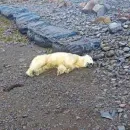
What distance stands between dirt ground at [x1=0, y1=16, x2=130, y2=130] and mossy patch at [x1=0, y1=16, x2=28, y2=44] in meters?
1.45

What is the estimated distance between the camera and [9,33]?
25.2 feet

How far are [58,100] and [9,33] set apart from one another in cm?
332

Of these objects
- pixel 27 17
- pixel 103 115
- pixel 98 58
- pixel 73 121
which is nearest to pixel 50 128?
pixel 73 121

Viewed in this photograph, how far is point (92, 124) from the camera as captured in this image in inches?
168

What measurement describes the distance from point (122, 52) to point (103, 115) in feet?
Answer: 5.69

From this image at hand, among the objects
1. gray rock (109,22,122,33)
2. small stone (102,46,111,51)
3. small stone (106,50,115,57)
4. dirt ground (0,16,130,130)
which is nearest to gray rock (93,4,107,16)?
gray rock (109,22,122,33)

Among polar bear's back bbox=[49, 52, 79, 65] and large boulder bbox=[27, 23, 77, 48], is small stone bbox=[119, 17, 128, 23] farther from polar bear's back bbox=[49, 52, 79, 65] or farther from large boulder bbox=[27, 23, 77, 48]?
polar bear's back bbox=[49, 52, 79, 65]

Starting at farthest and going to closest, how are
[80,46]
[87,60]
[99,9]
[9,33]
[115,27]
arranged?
1. [99,9]
2. [9,33]
3. [115,27]
4. [80,46]
5. [87,60]

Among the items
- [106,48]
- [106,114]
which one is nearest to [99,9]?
[106,48]

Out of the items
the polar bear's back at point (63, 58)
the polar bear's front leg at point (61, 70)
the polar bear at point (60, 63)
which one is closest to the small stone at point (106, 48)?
the polar bear at point (60, 63)

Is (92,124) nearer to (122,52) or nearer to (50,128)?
(50,128)

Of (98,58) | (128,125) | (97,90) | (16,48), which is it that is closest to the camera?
(128,125)

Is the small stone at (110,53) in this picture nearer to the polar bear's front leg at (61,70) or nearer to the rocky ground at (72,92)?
the rocky ground at (72,92)

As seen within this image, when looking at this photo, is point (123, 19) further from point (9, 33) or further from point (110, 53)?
point (9, 33)
